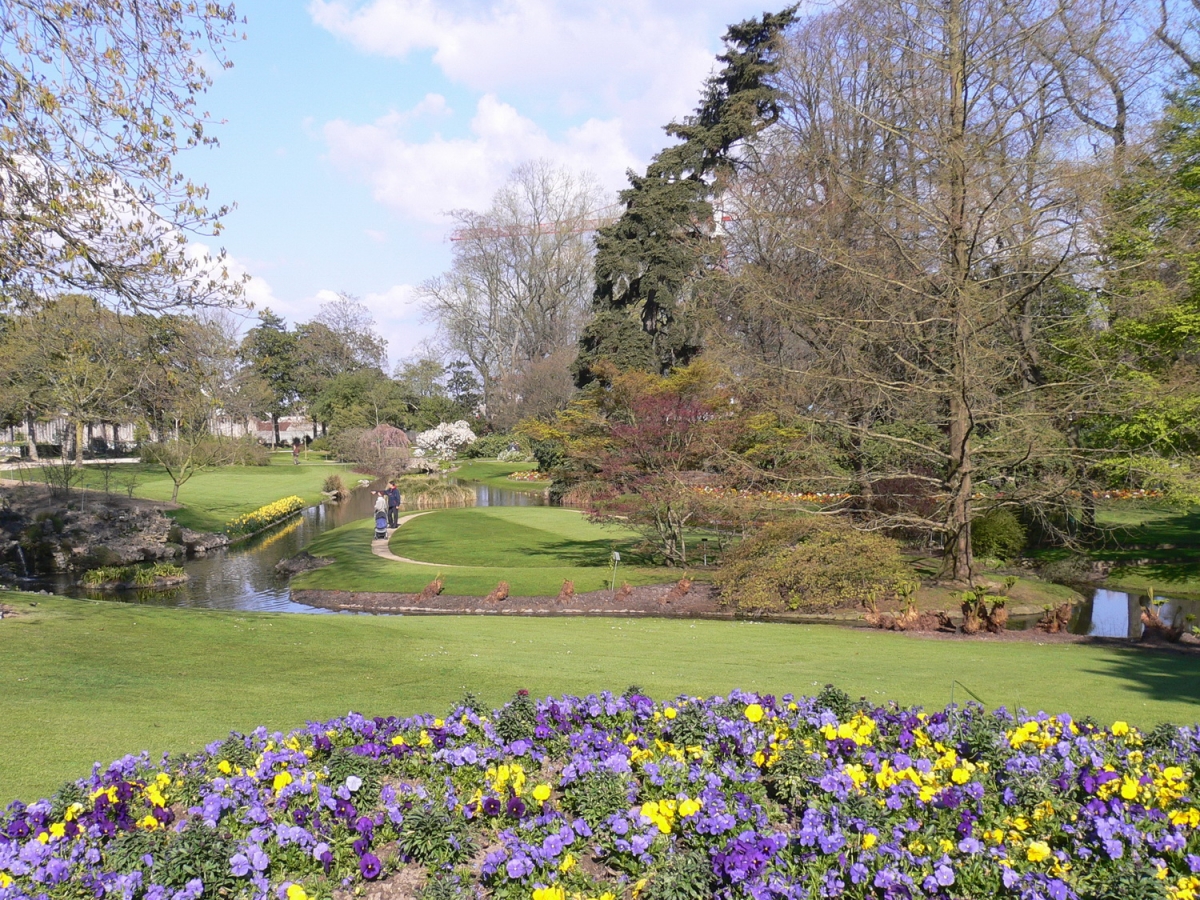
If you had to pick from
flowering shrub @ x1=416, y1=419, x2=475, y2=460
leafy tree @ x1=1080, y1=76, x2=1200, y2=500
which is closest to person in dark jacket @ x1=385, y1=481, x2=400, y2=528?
leafy tree @ x1=1080, y1=76, x2=1200, y2=500

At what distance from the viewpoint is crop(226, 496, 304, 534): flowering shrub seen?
32031 mm

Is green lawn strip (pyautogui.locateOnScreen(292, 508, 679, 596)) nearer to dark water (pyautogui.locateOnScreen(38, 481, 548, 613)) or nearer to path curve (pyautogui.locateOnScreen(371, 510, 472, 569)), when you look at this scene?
path curve (pyautogui.locateOnScreen(371, 510, 472, 569))

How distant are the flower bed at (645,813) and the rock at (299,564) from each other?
1910cm

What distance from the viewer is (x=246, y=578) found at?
23031 millimetres

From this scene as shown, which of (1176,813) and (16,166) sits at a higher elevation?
(16,166)

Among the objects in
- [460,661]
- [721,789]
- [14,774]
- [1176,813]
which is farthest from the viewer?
[460,661]

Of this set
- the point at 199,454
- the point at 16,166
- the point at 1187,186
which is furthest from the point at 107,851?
the point at 199,454

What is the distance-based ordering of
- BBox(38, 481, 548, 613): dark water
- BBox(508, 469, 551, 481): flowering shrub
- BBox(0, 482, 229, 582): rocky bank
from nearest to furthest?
BBox(38, 481, 548, 613): dark water < BBox(0, 482, 229, 582): rocky bank < BBox(508, 469, 551, 481): flowering shrub

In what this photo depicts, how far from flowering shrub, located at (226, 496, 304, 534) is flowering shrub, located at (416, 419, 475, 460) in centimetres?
2353

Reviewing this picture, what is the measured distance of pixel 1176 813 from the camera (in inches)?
159

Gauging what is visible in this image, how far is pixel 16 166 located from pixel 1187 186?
78.5 ft

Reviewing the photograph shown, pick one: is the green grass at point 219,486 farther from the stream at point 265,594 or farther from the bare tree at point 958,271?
the bare tree at point 958,271

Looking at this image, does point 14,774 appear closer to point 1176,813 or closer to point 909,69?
point 1176,813

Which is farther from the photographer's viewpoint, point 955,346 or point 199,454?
point 199,454
